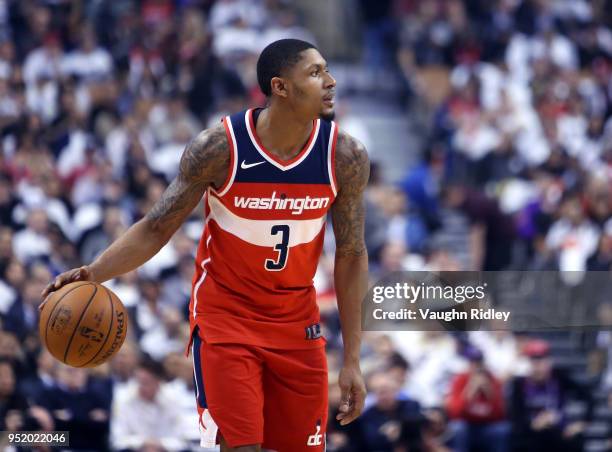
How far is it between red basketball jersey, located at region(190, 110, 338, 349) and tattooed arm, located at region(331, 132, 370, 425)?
7 cm

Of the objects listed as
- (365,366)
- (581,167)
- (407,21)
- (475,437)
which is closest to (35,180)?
(365,366)

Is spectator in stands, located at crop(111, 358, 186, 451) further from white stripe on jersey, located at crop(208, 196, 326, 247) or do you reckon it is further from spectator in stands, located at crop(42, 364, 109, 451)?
white stripe on jersey, located at crop(208, 196, 326, 247)

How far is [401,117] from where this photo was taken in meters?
18.3

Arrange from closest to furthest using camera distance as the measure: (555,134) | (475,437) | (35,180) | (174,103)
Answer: (475,437) < (35,180) < (174,103) < (555,134)

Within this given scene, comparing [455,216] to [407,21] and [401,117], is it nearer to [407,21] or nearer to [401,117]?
[401,117]

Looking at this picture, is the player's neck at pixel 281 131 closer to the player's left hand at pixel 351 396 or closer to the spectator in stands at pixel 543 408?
the player's left hand at pixel 351 396

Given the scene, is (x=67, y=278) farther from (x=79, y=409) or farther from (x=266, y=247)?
(x=79, y=409)

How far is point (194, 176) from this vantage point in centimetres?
591

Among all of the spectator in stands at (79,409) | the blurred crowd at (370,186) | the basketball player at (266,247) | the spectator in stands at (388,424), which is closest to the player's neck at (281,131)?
the basketball player at (266,247)

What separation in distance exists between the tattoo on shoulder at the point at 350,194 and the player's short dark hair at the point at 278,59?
0.44m

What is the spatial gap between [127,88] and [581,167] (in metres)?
5.72

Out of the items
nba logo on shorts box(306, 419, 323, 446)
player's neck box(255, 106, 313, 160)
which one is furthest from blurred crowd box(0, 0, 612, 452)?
player's neck box(255, 106, 313, 160)

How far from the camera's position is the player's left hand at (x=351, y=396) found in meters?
6.07

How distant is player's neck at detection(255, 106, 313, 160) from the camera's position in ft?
19.7
